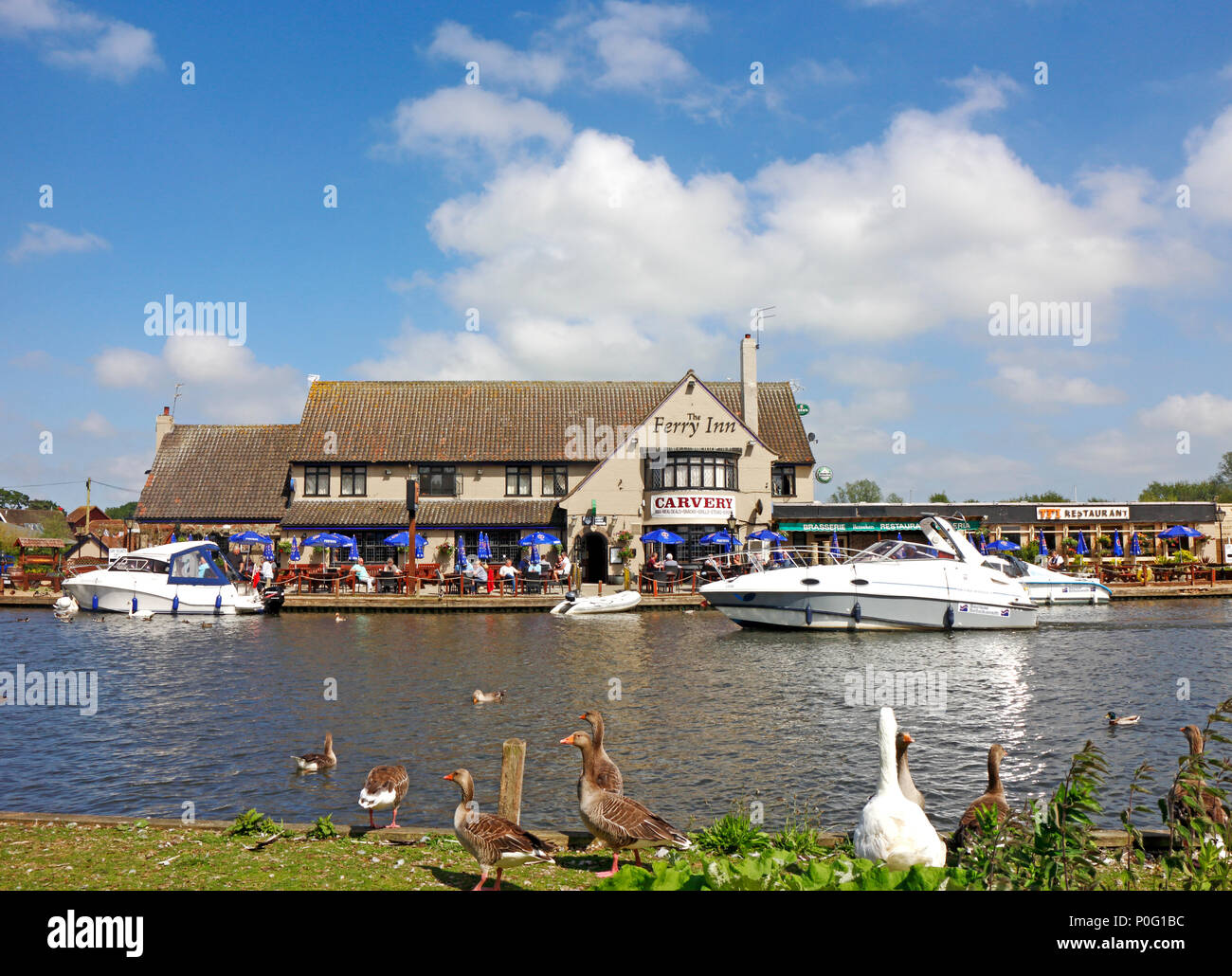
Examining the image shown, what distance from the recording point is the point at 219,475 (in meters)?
56.9

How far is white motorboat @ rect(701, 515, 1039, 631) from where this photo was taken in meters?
32.3

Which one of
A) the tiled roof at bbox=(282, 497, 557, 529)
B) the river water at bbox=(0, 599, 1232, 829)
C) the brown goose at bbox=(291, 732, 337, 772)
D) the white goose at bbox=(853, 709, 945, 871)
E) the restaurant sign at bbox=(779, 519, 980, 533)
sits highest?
the tiled roof at bbox=(282, 497, 557, 529)

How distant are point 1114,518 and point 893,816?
179ft

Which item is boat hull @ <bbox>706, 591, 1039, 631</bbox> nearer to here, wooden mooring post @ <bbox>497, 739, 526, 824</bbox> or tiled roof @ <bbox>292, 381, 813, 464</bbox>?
tiled roof @ <bbox>292, 381, 813, 464</bbox>

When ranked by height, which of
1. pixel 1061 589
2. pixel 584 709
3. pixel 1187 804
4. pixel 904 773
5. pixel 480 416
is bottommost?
pixel 584 709

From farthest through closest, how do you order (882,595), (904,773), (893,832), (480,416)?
(480,416) → (882,595) → (904,773) → (893,832)

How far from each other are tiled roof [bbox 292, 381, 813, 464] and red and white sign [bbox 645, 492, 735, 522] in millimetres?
6861

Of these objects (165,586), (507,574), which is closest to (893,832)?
(507,574)

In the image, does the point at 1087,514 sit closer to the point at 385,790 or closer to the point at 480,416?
the point at 480,416

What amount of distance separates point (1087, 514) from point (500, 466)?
35.7 metres

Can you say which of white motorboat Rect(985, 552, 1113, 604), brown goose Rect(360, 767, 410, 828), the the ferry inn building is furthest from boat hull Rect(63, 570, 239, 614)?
white motorboat Rect(985, 552, 1113, 604)

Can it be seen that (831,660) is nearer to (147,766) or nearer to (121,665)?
(147,766)
